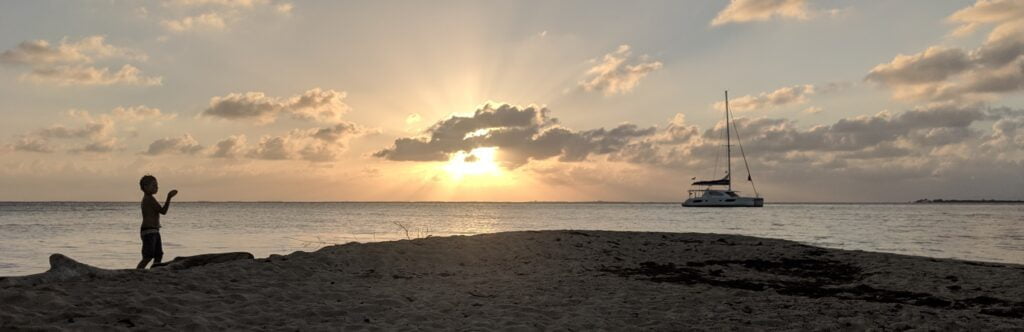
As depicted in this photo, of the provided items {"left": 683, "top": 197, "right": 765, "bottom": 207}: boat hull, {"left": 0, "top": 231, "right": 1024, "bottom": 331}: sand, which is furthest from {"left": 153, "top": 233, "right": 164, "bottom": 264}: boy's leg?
{"left": 683, "top": 197, "right": 765, "bottom": 207}: boat hull

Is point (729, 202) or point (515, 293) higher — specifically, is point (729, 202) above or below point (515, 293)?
above

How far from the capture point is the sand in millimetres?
8344

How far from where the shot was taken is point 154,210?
36.3 ft

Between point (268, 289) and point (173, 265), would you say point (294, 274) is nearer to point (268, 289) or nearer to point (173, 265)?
point (268, 289)

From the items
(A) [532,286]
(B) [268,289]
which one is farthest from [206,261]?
(A) [532,286]

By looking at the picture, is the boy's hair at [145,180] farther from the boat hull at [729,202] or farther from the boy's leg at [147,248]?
the boat hull at [729,202]

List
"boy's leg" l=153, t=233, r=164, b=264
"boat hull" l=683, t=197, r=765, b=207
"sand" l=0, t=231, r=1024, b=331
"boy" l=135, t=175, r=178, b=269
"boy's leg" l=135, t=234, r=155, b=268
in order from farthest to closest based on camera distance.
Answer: "boat hull" l=683, t=197, r=765, b=207 → "boy's leg" l=153, t=233, r=164, b=264 → "boy's leg" l=135, t=234, r=155, b=268 → "boy" l=135, t=175, r=178, b=269 → "sand" l=0, t=231, r=1024, b=331

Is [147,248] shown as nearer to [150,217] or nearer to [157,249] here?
[157,249]

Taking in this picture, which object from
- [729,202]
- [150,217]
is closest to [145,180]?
[150,217]

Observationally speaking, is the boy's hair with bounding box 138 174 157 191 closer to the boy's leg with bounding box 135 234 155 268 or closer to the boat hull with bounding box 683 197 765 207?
the boy's leg with bounding box 135 234 155 268

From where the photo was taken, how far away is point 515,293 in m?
11.0

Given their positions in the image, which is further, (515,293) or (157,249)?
(157,249)

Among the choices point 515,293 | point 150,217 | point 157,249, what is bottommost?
point 515,293

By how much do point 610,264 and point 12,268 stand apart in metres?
18.7
